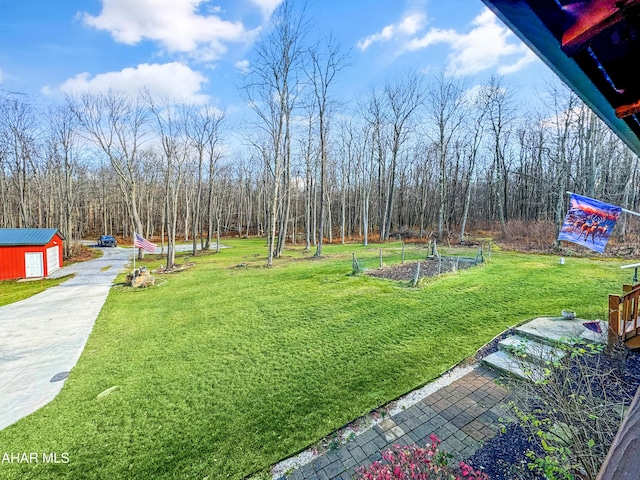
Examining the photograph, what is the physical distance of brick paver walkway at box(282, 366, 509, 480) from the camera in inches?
115

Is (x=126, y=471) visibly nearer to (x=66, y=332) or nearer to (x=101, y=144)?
(x=66, y=332)

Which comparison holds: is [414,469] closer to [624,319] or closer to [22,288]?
[624,319]

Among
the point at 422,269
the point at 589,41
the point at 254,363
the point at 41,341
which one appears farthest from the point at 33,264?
the point at 589,41

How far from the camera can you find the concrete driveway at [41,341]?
4.45 m

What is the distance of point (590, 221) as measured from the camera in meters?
5.03

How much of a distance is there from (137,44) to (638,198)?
30264 mm

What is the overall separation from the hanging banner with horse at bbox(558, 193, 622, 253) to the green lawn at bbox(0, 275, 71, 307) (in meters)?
16.2

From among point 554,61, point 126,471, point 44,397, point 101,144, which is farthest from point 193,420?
point 101,144

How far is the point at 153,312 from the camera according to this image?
26.6 feet

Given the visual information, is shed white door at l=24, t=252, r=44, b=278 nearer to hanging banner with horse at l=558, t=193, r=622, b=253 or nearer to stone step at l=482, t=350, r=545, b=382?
stone step at l=482, t=350, r=545, b=382

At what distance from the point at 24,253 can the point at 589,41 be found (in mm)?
19757

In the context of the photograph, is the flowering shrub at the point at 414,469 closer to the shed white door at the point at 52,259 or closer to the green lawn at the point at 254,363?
the green lawn at the point at 254,363

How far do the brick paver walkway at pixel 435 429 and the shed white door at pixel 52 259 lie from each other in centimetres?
1826

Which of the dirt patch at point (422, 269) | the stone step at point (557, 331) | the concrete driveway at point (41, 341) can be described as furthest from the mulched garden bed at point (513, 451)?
the dirt patch at point (422, 269)
